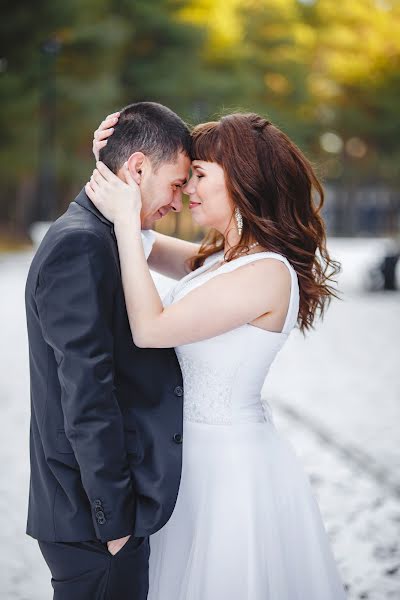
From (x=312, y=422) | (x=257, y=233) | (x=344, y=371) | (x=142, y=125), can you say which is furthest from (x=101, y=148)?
(x=344, y=371)

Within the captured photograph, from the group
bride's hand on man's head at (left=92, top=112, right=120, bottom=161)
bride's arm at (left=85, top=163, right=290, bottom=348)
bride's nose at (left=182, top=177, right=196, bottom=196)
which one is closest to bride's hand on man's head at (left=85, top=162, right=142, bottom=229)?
bride's arm at (left=85, top=163, right=290, bottom=348)

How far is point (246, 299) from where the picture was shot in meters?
2.61

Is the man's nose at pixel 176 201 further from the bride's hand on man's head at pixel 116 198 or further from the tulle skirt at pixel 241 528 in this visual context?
the tulle skirt at pixel 241 528

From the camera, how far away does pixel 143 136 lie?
8.30ft

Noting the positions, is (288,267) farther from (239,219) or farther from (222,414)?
(222,414)

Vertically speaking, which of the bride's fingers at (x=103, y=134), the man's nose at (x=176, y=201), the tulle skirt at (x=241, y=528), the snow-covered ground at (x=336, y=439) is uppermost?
the bride's fingers at (x=103, y=134)

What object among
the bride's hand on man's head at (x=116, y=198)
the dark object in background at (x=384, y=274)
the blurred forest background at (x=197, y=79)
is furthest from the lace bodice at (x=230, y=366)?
the blurred forest background at (x=197, y=79)

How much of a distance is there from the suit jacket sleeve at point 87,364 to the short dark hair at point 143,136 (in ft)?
1.30

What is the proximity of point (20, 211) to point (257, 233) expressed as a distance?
38.3 metres

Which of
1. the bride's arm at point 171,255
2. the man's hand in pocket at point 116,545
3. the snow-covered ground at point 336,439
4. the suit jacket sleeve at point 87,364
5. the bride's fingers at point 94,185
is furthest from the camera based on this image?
the snow-covered ground at point 336,439

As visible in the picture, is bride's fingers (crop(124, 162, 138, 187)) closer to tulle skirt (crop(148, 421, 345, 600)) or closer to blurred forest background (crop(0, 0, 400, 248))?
tulle skirt (crop(148, 421, 345, 600))

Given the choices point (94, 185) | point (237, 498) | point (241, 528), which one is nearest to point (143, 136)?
point (94, 185)

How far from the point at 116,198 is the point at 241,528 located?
1296 millimetres

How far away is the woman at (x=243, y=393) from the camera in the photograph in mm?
2699
